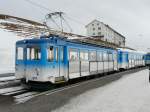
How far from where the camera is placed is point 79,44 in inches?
656

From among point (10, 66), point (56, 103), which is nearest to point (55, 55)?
point (56, 103)

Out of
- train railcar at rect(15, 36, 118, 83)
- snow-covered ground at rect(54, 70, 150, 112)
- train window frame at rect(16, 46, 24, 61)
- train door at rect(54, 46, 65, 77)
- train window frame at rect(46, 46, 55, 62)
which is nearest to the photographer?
snow-covered ground at rect(54, 70, 150, 112)

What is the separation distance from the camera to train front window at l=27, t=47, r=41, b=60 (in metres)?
13.4

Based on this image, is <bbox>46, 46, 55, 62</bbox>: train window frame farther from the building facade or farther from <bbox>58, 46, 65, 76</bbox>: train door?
the building facade

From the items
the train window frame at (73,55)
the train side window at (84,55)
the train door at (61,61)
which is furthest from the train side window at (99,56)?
the train door at (61,61)

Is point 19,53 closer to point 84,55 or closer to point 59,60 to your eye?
point 59,60

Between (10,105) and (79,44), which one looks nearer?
(10,105)

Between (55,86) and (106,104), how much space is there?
5.48 meters

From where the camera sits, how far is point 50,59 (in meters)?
13.4

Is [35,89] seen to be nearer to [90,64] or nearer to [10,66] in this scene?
[90,64]

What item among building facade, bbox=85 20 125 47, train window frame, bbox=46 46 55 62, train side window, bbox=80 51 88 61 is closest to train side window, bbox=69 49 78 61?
train side window, bbox=80 51 88 61

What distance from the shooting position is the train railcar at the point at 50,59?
13102 mm

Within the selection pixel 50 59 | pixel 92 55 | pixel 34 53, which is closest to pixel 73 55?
pixel 50 59

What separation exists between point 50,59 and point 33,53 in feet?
3.52
